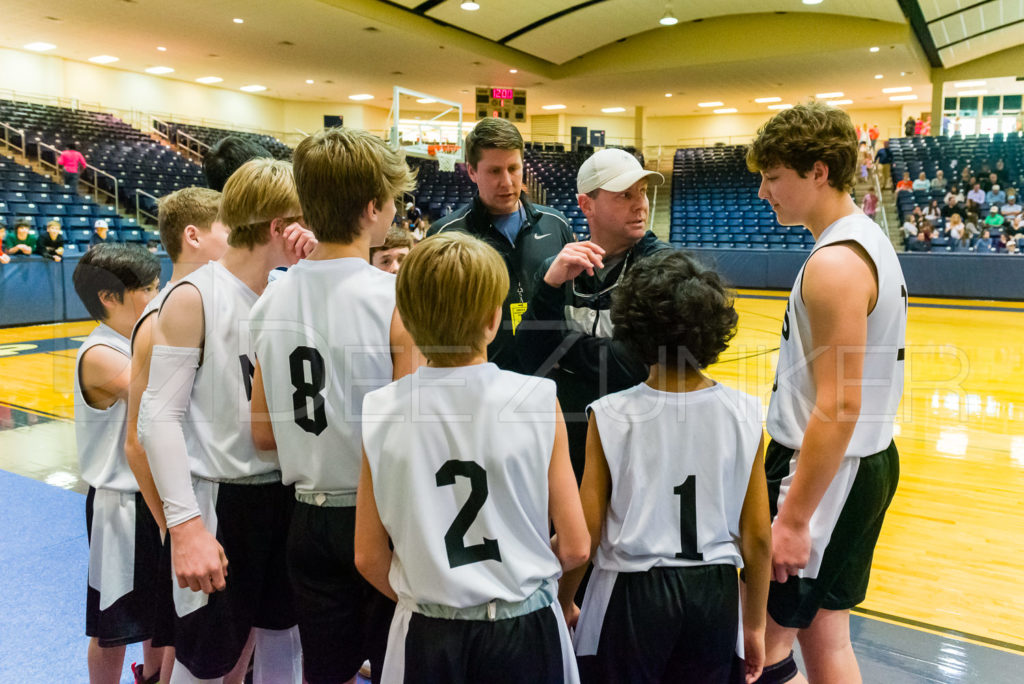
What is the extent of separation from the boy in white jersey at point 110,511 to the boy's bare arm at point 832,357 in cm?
174

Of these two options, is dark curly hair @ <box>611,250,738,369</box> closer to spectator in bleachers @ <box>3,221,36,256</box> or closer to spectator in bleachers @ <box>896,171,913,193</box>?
spectator in bleachers @ <box>3,221,36,256</box>

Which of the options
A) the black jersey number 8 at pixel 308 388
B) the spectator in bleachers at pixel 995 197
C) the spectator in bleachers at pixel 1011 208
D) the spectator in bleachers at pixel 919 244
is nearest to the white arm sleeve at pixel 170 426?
the black jersey number 8 at pixel 308 388

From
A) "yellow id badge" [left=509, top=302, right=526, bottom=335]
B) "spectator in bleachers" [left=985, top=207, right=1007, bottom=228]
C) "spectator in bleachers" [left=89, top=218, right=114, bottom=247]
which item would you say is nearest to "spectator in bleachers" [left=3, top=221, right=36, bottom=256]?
"spectator in bleachers" [left=89, top=218, right=114, bottom=247]

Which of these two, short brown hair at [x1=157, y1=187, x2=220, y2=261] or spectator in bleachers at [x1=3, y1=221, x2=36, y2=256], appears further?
spectator in bleachers at [x1=3, y1=221, x2=36, y2=256]

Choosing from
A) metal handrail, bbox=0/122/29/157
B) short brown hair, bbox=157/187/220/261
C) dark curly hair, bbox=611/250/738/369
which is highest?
metal handrail, bbox=0/122/29/157

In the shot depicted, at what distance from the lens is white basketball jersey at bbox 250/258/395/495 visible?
155 cm

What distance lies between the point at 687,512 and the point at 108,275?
1.82m

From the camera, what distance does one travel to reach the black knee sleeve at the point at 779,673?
1.87 m

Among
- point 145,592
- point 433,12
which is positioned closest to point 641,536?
point 145,592

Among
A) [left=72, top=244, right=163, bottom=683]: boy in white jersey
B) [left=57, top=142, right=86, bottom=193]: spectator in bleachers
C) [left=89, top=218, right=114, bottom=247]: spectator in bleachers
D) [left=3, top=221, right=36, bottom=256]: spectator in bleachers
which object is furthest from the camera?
[left=57, top=142, right=86, bottom=193]: spectator in bleachers

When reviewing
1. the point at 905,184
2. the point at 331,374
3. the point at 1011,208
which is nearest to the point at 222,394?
the point at 331,374

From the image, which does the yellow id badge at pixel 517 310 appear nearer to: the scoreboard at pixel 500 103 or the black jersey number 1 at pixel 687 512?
the black jersey number 1 at pixel 687 512

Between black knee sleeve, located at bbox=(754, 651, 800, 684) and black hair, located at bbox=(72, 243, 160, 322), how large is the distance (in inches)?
80.7

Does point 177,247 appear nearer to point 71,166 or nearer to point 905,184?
point 71,166
